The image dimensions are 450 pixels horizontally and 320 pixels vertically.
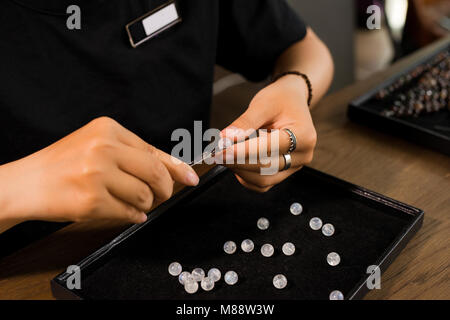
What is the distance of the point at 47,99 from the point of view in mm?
739

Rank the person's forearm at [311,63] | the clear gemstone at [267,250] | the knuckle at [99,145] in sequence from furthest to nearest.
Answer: the person's forearm at [311,63] → the clear gemstone at [267,250] → the knuckle at [99,145]

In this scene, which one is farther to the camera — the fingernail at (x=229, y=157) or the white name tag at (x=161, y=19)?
the white name tag at (x=161, y=19)

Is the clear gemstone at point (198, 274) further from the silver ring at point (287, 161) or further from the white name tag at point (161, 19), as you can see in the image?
the white name tag at point (161, 19)

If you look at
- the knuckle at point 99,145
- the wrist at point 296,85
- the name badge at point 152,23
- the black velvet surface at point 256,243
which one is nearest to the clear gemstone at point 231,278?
the black velvet surface at point 256,243

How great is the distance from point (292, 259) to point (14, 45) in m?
0.52

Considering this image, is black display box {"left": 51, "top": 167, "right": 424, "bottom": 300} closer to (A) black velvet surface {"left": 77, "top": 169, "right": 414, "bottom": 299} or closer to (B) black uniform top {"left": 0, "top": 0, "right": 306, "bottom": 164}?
(A) black velvet surface {"left": 77, "top": 169, "right": 414, "bottom": 299}

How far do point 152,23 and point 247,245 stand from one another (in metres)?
0.44

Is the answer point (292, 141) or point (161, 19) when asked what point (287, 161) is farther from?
point (161, 19)

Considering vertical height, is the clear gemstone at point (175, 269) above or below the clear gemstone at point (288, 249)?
below

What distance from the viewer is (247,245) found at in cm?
63

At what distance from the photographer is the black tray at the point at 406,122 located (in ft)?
2.72
